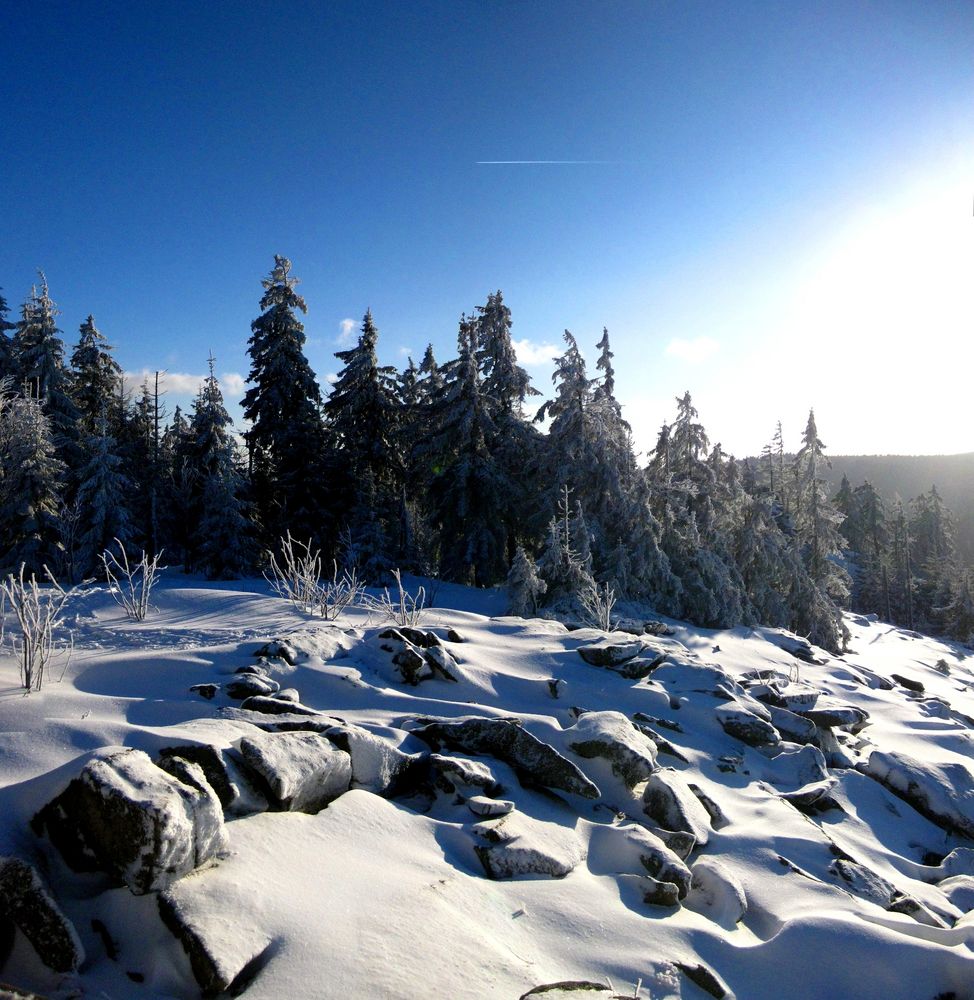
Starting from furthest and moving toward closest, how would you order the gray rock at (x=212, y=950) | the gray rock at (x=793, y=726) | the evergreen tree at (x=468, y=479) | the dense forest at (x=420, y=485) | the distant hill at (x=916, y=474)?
the distant hill at (x=916, y=474), the evergreen tree at (x=468, y=479), the dense forest at (x=420, y=485), the gray rock at (x=793, y=726), the gray rock at (x=212, y=950)

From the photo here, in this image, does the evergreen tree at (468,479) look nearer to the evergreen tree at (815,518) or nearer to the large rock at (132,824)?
the evergreen tree at (815,518)

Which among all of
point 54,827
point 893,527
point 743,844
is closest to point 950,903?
point 743,844

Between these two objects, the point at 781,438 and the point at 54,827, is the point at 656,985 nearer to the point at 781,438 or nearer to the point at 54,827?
the point at 54,827

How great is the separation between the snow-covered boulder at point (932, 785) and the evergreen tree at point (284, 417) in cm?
1951

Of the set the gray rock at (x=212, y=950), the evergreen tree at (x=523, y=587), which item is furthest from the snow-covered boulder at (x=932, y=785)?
the evergreen tree at (x=523, y=587)


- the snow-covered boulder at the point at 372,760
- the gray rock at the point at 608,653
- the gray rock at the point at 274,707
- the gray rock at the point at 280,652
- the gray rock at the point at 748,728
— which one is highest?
the gray rock at the point at 280,652

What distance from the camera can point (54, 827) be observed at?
2582 millimetres

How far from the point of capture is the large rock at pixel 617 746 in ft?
15.2

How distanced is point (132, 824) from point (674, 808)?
11.0 feet

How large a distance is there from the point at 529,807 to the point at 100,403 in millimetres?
29847

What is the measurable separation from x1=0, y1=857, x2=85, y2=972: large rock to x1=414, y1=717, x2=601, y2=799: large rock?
2.61 metres

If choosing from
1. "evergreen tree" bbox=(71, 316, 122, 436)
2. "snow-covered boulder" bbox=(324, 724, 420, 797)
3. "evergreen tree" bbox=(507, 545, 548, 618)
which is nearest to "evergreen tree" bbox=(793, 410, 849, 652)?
"evergreen tree" bbox=(507, 545, 548, 618)

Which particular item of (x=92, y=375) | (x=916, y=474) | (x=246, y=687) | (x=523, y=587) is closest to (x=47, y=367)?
(x=92, y=375)

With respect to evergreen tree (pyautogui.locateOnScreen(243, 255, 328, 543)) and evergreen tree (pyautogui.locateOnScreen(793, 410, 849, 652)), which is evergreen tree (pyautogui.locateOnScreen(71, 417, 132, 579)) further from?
evergreen tree (pyautogui.locateOnScreen(793, 410, 849, 652))
